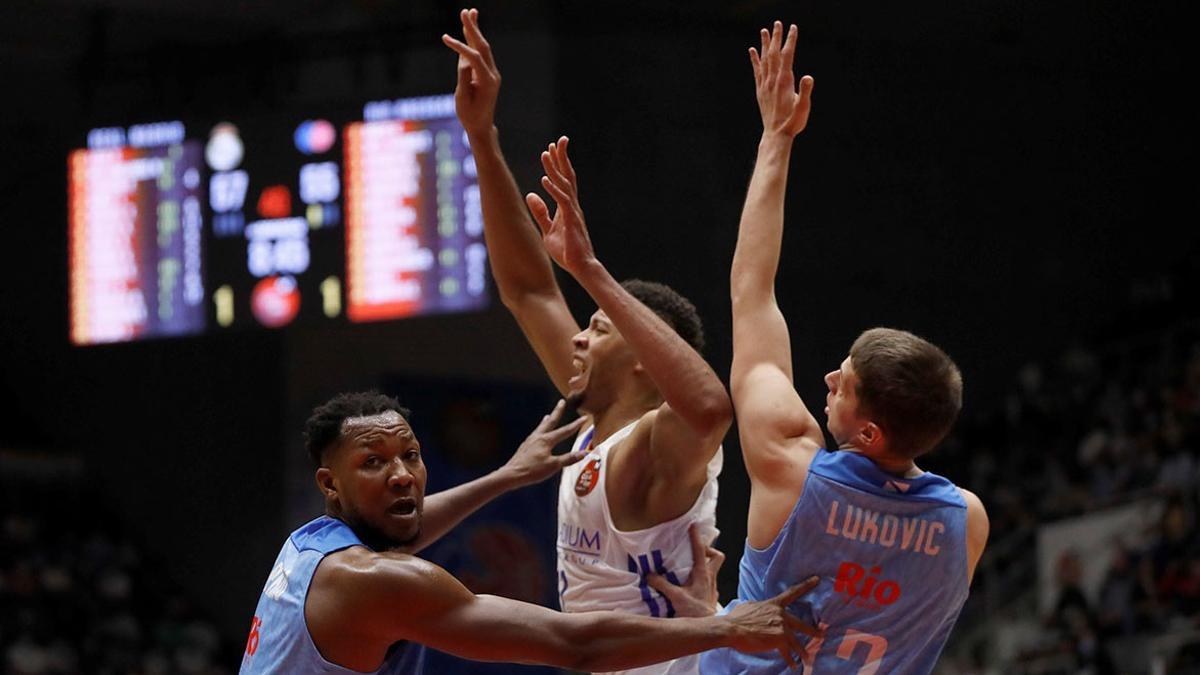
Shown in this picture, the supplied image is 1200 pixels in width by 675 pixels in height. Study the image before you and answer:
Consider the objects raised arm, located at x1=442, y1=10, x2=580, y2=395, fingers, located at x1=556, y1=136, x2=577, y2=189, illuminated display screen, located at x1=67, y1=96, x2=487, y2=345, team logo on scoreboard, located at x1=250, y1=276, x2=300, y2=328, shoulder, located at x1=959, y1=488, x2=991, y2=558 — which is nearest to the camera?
shoulder, located at x1=959, y1=488, x2=991, y2=558

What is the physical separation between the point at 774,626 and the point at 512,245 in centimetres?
234

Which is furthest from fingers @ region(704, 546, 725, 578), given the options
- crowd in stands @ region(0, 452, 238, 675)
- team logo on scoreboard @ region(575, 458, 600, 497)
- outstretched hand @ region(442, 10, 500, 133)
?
crowd in stands @ region(0, 452, 238, 675)

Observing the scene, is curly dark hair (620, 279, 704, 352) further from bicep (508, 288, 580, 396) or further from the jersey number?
the jersey number

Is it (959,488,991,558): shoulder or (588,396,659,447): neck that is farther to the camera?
(588,396,659,447): neck

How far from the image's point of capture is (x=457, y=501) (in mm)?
4938

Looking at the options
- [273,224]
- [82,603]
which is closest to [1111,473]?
[273,224]

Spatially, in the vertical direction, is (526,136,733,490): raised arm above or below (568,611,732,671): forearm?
above

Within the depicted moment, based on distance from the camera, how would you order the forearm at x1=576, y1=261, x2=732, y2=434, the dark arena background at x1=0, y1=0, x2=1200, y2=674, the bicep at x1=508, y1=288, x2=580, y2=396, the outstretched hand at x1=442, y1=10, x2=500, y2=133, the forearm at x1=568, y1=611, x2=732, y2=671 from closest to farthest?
the forearm at x1=568, y1=611, x2=732, y2=671
the forearm at x1=576, y1=261, x2=732, y2=434
the outstretched hand at x1=442, y1=10, x2=500, y2=133
the bicep at x1=508, y1=288, x2=580, y2=396
the dark arena background at x1=0, y1=0, x2=1200, y2=674

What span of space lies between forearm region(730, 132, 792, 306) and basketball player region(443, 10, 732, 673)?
258mm

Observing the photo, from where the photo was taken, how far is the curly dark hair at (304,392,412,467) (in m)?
4.20

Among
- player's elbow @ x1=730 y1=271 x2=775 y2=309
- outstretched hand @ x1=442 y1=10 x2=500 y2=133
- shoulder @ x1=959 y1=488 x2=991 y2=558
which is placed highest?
→ outstretched hand @ x1=442 y1=10 x2=500 y2=133

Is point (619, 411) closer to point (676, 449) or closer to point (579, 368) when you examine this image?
point (579, 368)

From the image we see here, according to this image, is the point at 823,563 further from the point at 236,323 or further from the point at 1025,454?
the point at 1025,454

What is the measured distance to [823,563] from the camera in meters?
3.84
